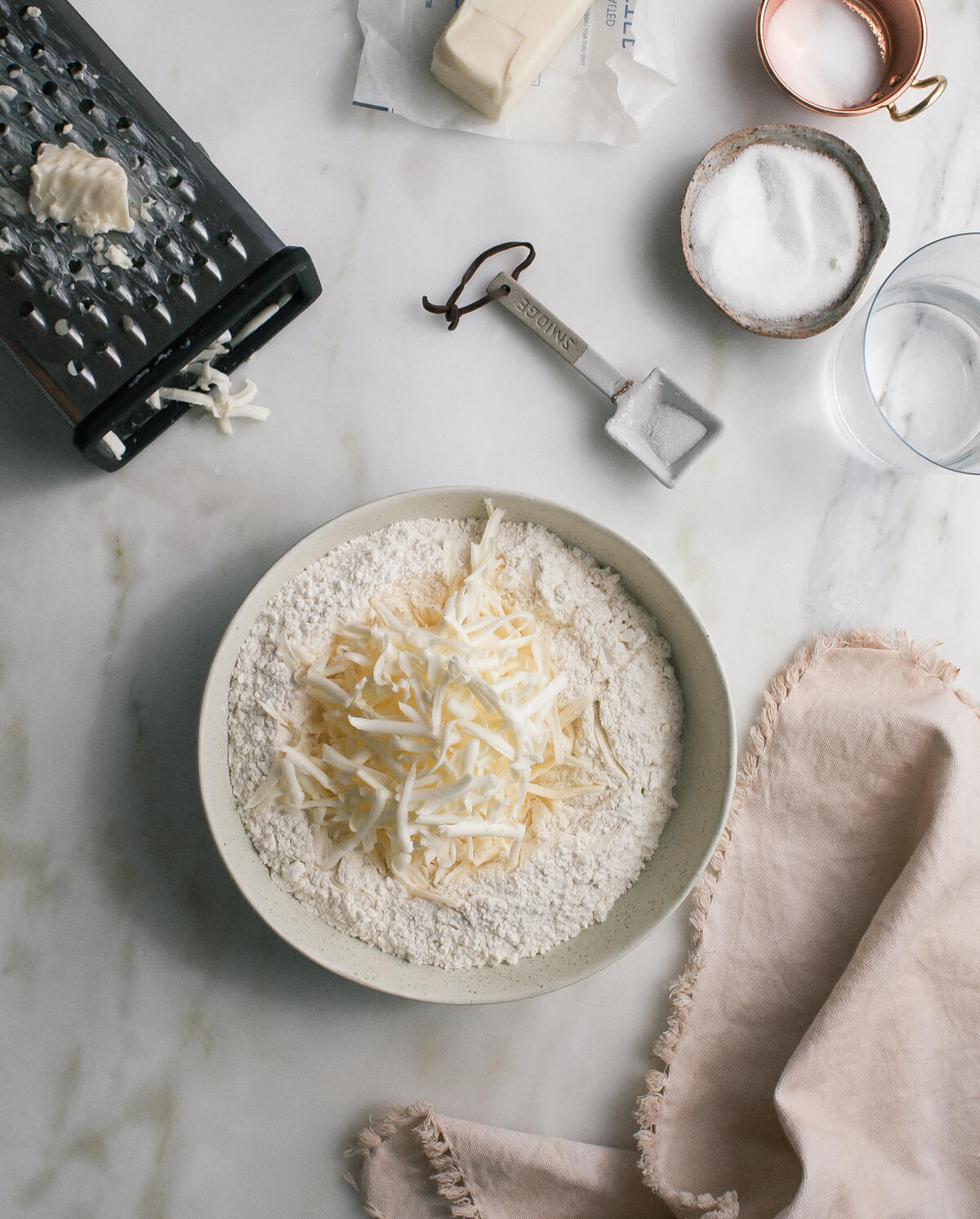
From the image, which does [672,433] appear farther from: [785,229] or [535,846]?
[535,846]

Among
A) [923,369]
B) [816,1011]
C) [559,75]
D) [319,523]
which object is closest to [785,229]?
[923,369]

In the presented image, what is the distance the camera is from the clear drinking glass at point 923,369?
4.48 feet

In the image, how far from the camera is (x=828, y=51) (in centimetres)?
140

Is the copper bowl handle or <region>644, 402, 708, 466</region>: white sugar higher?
the copper bowl handle

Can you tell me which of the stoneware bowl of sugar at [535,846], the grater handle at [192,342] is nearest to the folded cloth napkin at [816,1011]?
the stoneware bowl of sugar at [535,846]

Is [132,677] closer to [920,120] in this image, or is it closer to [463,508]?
[463,508]

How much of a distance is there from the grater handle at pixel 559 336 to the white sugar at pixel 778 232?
0.20m

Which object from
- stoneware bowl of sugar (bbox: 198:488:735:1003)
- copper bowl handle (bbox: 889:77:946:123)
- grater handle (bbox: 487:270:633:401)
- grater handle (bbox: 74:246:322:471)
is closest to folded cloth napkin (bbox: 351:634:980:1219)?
stoneware bowl of sugar (bbox: 198:488:735:1003)

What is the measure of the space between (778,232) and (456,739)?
90cm

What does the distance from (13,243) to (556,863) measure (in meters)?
0.99

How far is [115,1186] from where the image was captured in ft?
4.25

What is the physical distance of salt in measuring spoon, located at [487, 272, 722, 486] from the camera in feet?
4.35

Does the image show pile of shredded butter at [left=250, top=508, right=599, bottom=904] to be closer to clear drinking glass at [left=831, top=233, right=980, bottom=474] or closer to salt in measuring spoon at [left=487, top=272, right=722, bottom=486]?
salt in measuring spoon at [left=487, top=272, right=722, bottom=486]

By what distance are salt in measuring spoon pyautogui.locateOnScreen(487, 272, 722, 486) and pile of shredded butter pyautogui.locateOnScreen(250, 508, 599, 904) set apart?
282 millimetres
